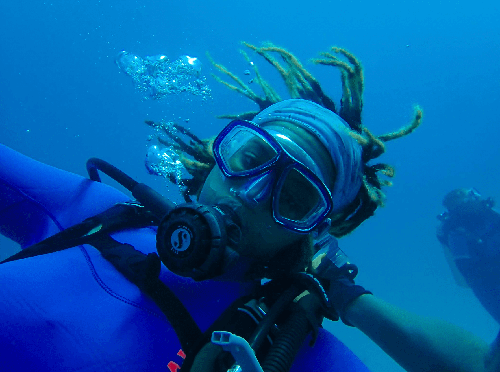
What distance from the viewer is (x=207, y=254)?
4.79 feet

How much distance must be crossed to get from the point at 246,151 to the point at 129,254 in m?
0.90

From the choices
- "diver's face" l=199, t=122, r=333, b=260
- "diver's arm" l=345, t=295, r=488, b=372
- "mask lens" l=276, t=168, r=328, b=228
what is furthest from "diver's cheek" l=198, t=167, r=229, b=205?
"diver's arm" l=345, t=295, r=488, b=372

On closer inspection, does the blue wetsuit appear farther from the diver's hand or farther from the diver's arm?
the diver's hand

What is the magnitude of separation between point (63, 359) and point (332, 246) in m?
1.84

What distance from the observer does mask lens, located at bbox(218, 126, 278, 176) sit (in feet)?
6.77

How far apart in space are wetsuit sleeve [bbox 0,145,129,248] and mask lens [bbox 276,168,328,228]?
3.93 feet

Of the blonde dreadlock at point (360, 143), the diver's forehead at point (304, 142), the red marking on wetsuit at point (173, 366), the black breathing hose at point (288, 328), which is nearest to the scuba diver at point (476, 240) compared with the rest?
the blonde dreadlock at point (360, 143)

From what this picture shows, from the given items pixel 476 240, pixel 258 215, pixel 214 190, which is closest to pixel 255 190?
pixel 258 215

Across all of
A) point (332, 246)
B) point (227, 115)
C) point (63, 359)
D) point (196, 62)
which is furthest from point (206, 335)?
point (196, 62)

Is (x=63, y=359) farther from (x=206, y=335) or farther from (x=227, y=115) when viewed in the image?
(x=227, y=115)

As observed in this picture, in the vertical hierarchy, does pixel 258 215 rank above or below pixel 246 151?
below

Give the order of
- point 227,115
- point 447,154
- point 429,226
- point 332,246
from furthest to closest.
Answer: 1. point 447,154
2. point 429,226
3. point 227,115
4. point 332,246

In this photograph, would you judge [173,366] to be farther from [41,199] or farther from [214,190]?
[41,199]

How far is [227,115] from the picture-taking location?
337 centimetres
